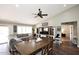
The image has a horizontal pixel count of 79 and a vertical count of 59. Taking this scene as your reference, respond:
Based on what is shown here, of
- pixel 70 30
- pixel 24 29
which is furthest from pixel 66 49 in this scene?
pixel 24 29

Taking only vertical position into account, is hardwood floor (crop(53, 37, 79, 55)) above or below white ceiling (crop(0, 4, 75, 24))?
below

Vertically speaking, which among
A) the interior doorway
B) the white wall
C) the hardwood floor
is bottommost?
the hardwood floor

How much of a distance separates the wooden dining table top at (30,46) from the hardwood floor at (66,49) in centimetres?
27

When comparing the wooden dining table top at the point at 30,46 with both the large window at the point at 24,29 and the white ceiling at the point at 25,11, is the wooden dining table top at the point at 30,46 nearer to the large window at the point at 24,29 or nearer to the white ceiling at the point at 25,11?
the large window at the point at 24,29

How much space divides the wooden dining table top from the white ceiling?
0.47 m

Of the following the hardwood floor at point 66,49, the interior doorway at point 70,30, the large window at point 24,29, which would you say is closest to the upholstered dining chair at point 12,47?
the large window at point 24,29

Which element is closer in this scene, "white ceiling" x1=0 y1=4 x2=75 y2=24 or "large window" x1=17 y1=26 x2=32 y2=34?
"white ceiling" x1=0 y1=4 x2=75 y2=24

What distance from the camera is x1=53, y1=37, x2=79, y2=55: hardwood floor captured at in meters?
2.11

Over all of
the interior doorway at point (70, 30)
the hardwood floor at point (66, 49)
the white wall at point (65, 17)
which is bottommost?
the hardwood floor at point (66, 49)

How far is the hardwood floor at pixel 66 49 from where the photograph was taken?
6.93 ft

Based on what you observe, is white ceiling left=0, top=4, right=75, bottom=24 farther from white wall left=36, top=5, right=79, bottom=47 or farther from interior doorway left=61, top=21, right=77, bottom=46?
interior doorway left=61, top=21, right=77, bottom=46

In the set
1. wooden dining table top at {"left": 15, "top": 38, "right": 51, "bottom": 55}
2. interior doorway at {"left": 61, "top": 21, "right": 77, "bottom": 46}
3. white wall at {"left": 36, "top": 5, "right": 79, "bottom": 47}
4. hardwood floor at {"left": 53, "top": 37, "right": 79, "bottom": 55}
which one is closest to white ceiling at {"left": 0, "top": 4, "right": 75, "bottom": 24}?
white wall at {"left": 36, "top": 5, "right": 79, "bottom": 47}
